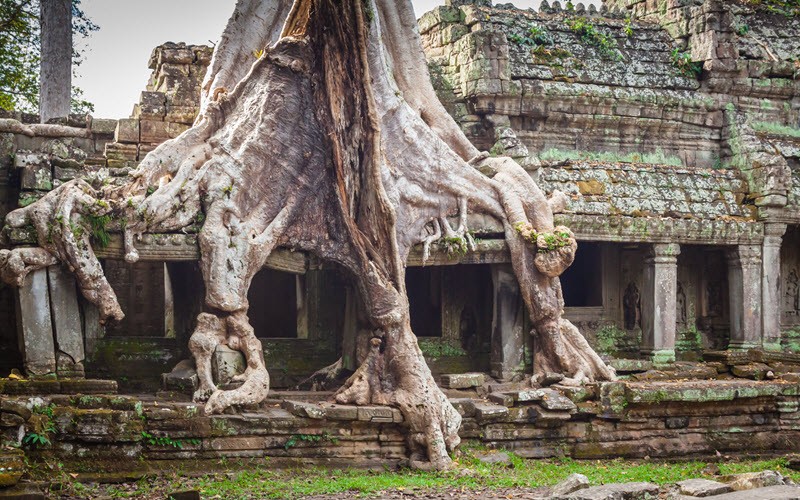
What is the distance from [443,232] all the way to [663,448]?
3.51 meters

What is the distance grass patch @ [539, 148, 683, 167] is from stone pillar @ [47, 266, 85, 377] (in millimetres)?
7128

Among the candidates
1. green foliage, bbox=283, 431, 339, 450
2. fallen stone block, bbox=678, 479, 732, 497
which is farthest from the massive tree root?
fallen stone block, bbox=678, 479, 732, 497

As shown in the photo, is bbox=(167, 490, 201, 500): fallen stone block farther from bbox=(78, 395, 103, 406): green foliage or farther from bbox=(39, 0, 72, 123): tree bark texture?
bbox=(39, 0, 72, 123): tree bark texture

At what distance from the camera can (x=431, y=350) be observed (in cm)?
1474

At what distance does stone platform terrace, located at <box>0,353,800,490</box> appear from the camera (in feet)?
34.2

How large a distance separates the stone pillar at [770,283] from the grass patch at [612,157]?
5.53 feet

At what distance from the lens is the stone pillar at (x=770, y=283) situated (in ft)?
54.1

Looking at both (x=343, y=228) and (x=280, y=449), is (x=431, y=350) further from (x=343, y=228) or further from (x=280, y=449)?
(x=280, y=449)

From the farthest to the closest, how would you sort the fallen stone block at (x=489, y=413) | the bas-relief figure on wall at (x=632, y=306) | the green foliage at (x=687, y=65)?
the green foliage at (x=687, y=65) < the bas-relief figure on wall at (x=632, y=306) < the fallen stone block at (x=489, y=413)

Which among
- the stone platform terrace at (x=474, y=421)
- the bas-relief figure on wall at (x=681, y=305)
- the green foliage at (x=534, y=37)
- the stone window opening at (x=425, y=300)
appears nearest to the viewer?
the stone platform terrace at (x=474, y=421)

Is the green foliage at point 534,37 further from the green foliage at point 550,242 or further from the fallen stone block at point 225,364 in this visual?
the fallen stone block at point 225,364

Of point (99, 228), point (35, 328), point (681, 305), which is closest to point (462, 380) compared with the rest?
point (99, 228)

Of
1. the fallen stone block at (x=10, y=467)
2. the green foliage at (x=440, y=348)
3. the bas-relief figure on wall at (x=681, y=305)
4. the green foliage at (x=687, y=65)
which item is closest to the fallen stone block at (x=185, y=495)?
the fallen stone block at (x=10, y=467)

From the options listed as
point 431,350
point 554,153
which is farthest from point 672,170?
point 431,350
